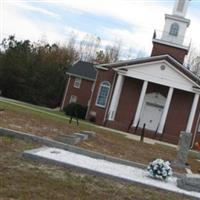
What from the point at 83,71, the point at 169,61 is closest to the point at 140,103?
the point at 169,61

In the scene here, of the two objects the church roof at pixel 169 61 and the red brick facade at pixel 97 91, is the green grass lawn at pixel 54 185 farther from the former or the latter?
the red brick facade at pixel 97 91

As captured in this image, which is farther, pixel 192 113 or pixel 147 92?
pixel 147 92

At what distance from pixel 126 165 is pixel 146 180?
2.62 m

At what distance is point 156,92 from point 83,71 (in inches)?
537

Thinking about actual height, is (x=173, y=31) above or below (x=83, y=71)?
above

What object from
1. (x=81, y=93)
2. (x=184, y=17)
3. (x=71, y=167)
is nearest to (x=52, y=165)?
(x=71, y=167)

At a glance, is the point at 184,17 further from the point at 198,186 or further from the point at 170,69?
the point at 198,186

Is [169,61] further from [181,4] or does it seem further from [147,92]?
[181,4]

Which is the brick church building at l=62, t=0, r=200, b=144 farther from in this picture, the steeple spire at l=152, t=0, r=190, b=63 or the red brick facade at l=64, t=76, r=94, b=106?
the red brick facade at l=64, t=76, r=94, b=106

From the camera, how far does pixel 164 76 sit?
135 ft

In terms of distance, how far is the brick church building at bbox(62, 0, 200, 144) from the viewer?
4112 cm

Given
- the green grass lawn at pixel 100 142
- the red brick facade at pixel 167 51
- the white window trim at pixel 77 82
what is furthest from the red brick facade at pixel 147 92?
the green grass lawn at pixel 100 142

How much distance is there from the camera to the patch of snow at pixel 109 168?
12.1 metres

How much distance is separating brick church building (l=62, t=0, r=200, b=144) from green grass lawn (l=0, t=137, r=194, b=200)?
28808 millimetres
